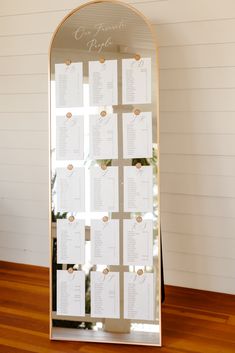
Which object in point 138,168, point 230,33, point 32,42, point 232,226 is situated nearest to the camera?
point 138,168

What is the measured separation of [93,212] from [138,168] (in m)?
0.32

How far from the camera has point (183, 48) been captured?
8.28 feet

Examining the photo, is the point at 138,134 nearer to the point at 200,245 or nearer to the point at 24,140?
the point at 200,245

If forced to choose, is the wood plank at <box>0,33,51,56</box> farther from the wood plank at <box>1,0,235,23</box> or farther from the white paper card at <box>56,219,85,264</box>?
the white paper card at <box>56,219,85,264</box>

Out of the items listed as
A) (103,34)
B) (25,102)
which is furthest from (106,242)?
(25,102)

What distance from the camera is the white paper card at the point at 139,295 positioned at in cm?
216

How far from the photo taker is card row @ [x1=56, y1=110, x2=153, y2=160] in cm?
214

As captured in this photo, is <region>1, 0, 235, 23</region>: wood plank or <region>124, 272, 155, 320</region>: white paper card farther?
<region>1, 0, 235, 23</region>: wood plank

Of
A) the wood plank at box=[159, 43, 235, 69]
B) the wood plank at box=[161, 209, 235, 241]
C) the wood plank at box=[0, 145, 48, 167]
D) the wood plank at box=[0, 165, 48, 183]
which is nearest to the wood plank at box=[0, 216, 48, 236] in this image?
the wood plank at box=[0, 165, 48, 183]

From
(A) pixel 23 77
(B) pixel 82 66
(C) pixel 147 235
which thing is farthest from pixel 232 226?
(A) pixel 23 77

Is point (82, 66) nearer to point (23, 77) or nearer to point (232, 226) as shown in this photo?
point (23, 77)

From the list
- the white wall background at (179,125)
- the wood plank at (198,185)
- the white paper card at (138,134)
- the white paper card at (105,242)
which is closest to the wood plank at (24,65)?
the white wall background at (179,125)

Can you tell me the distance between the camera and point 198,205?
2631mm

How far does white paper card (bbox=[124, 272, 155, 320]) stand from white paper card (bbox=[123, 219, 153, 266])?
73mm
